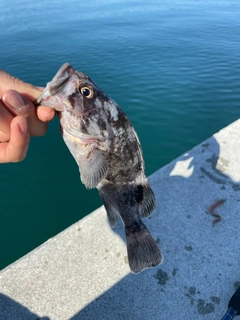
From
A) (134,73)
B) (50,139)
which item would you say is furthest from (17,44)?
(50,139)

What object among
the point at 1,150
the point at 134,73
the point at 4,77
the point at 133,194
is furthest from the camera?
the point at 134,73

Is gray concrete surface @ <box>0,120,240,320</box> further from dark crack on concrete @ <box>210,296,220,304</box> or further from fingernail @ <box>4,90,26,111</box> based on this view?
fingernail @ <box>4,90,26,111</box>

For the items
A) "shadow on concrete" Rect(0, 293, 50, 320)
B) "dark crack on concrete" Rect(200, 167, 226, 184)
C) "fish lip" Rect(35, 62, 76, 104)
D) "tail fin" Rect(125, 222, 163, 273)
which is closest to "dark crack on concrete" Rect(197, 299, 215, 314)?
"tail fin" Rect(125, 222, 163, 273)

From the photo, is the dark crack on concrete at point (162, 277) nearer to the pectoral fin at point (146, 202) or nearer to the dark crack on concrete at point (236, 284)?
the dark crack on concrete at point (236, 284)

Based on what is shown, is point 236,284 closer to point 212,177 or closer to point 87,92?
point 212,177

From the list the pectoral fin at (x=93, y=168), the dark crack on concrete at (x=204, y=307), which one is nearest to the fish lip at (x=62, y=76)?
the pectoral fin at (x=93, y=168)

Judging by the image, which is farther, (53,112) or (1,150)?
(1,150)

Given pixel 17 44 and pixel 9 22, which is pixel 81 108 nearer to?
pixel 17 44
